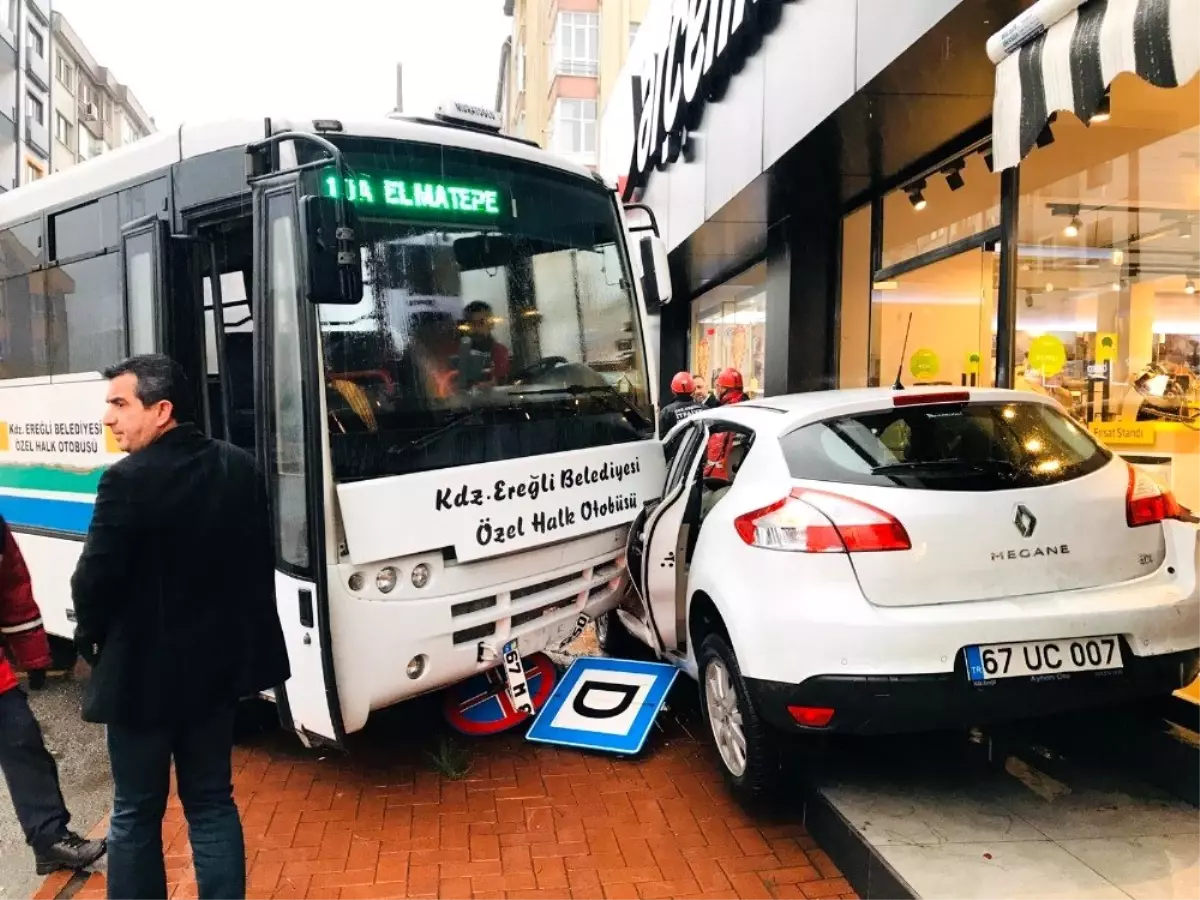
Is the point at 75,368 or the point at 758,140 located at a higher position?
the point at 758,140

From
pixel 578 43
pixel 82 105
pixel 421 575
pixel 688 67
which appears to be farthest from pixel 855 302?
pixel 82 105

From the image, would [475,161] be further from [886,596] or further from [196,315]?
[886,596]

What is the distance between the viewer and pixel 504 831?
408 centimetres

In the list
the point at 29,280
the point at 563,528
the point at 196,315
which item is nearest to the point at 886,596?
the point at 563,528

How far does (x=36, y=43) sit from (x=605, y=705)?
45.3 metres

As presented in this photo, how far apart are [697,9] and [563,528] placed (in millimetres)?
7325

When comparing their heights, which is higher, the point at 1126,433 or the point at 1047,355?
the point at 1047,355

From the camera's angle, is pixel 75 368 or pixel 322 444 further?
pixel 75 368

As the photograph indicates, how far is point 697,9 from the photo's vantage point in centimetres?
999

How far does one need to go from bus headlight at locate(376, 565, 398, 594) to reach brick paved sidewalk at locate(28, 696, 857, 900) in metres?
1.04

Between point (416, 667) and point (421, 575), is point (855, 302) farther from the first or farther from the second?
point (416, 667)

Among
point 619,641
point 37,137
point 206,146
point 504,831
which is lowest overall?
point 504,831

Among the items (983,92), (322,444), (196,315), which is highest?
(983,92)

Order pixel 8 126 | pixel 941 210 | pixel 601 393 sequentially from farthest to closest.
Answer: pixel 8 126
pixel 941 210
pixel 601 393
